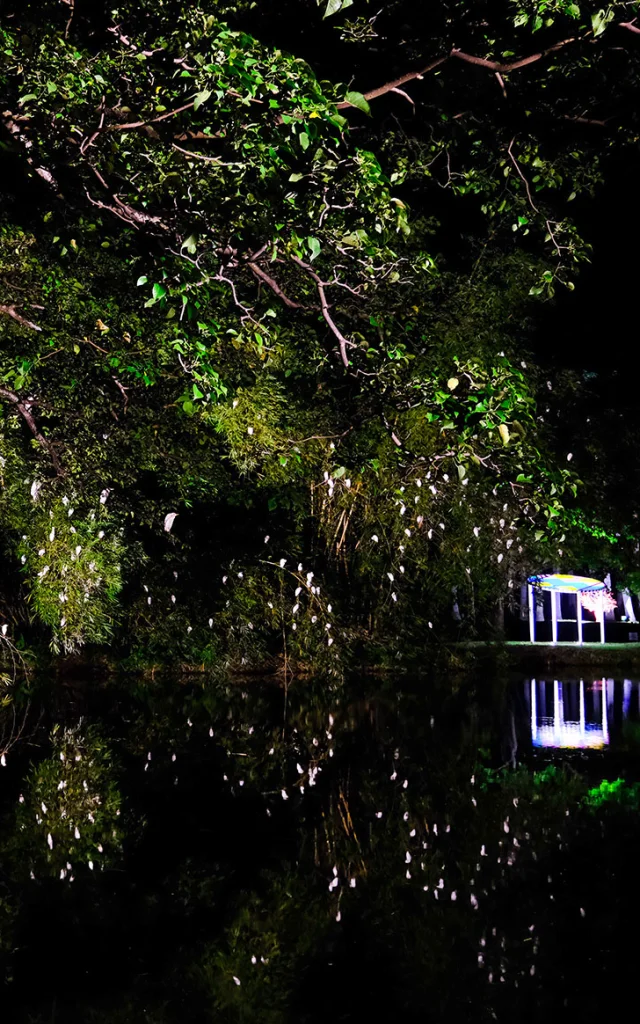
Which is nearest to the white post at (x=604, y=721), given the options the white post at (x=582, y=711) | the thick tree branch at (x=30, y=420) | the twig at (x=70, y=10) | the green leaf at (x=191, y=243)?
the white post at (x=582, y=711)

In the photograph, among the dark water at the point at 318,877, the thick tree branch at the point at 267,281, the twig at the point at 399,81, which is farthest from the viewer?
the thick tree branch at the point at 267,281

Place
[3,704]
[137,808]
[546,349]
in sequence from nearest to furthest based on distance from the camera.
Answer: [137,808] < [3,704] < [546,349]

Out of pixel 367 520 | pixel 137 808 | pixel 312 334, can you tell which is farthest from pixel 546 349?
pixel 137 808

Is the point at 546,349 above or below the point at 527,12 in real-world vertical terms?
above

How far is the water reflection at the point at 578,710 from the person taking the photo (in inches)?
557

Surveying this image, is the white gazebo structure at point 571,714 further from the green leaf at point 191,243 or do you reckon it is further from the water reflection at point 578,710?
the green leaf at point 191,243

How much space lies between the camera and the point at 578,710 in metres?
18.7

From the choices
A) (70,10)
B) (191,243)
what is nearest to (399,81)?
(70,10)

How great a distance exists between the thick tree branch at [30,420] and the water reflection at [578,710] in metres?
6.69

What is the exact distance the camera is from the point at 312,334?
54.0ft

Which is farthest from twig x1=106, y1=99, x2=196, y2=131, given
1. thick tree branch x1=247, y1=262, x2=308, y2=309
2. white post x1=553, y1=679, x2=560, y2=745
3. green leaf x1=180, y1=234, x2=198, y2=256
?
white post x1=553, y1=679, x2=560, y2=745

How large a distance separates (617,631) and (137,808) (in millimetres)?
38801

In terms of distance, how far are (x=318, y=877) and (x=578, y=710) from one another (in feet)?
39.7

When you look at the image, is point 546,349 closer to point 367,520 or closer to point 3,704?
point 367,520
